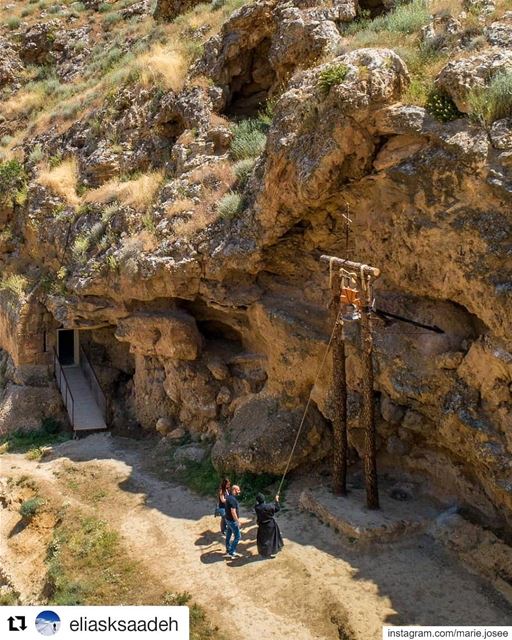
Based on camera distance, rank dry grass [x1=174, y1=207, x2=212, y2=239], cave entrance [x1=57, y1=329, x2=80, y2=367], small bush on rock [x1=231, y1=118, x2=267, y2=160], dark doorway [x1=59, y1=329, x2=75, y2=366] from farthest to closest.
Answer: dark doorway [x1=59, y1=329, x2=75, y2=366]
cave entrance [x1=57, y1=329, x2=80, y2=367]
small bush on rock [x1=231, y1=118, x2=267, y2=160]
dry grass [x1=174, y1=207, x2=212, y2=239]

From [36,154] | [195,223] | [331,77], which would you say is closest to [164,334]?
[195,223]

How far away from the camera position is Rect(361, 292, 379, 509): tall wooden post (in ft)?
35.5

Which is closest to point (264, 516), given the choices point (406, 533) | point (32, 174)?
point (406, 533)

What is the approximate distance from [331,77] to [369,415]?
6114 mm

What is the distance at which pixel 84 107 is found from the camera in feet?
76.1

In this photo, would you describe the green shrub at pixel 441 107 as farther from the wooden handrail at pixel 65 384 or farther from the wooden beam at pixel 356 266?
the wooden handrail at pixel 65 384

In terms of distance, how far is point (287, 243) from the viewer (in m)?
13.7

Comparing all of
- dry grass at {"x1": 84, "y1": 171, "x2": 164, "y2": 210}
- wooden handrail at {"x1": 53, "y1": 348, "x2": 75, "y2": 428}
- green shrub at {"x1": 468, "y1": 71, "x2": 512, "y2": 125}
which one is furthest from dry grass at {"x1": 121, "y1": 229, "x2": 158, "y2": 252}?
green shrub at {"x1": 468, "y1": 71, "x2": 512, "y2": 125}

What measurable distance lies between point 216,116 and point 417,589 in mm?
13140

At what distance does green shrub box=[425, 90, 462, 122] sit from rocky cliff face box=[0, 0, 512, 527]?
36mm

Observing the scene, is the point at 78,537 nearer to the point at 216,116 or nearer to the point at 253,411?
the point at 253,411

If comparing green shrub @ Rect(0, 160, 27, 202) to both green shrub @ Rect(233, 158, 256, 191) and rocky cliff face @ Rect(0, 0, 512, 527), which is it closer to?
rocky cliff face @ Rect(0, 0, 512, 527)

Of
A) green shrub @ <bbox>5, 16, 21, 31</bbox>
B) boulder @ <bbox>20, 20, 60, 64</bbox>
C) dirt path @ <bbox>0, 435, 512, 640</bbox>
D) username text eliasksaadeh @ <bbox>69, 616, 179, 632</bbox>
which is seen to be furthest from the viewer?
green shrub @ <bbox>5, 16, 21, 31</bbox>

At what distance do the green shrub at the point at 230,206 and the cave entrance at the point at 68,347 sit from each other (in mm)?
8293
